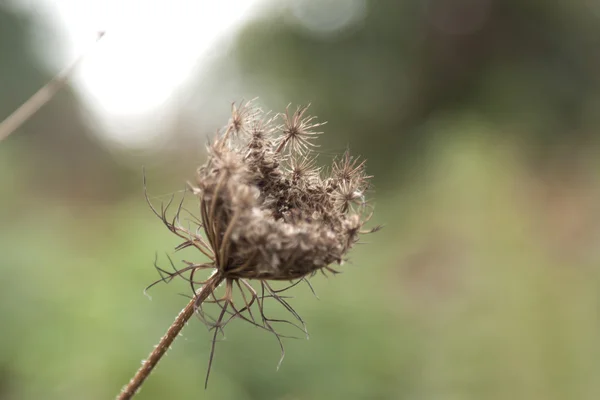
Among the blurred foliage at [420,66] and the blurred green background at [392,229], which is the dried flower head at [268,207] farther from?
the blurred foliage at [420,66]

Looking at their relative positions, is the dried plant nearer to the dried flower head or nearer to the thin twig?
the dried flower head

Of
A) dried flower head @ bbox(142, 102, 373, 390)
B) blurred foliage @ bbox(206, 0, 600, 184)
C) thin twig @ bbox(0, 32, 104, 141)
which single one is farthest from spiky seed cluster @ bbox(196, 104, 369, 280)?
blurred foliage @ bbox(206, 0, 600, 184)

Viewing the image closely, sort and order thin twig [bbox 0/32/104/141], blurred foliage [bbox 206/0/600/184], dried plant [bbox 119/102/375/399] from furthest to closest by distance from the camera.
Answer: blurred foliage [bbox 206/0/600/184], dried plant [bbox 119/102/375/399], thin twig [bbox 0/32/104/141]

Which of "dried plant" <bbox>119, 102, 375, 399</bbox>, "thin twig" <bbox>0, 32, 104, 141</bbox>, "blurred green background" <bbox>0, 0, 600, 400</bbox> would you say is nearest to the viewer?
"thin twig" <bbox>0, 32, 104, 141</bbox>

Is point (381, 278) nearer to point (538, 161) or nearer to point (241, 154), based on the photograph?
point (538, 161)

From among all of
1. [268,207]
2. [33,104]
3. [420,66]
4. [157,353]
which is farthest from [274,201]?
[420,66]

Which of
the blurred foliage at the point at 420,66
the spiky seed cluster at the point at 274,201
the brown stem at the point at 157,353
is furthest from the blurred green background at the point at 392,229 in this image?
the brown stem at the point at 157,353

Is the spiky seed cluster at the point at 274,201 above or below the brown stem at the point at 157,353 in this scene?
above
